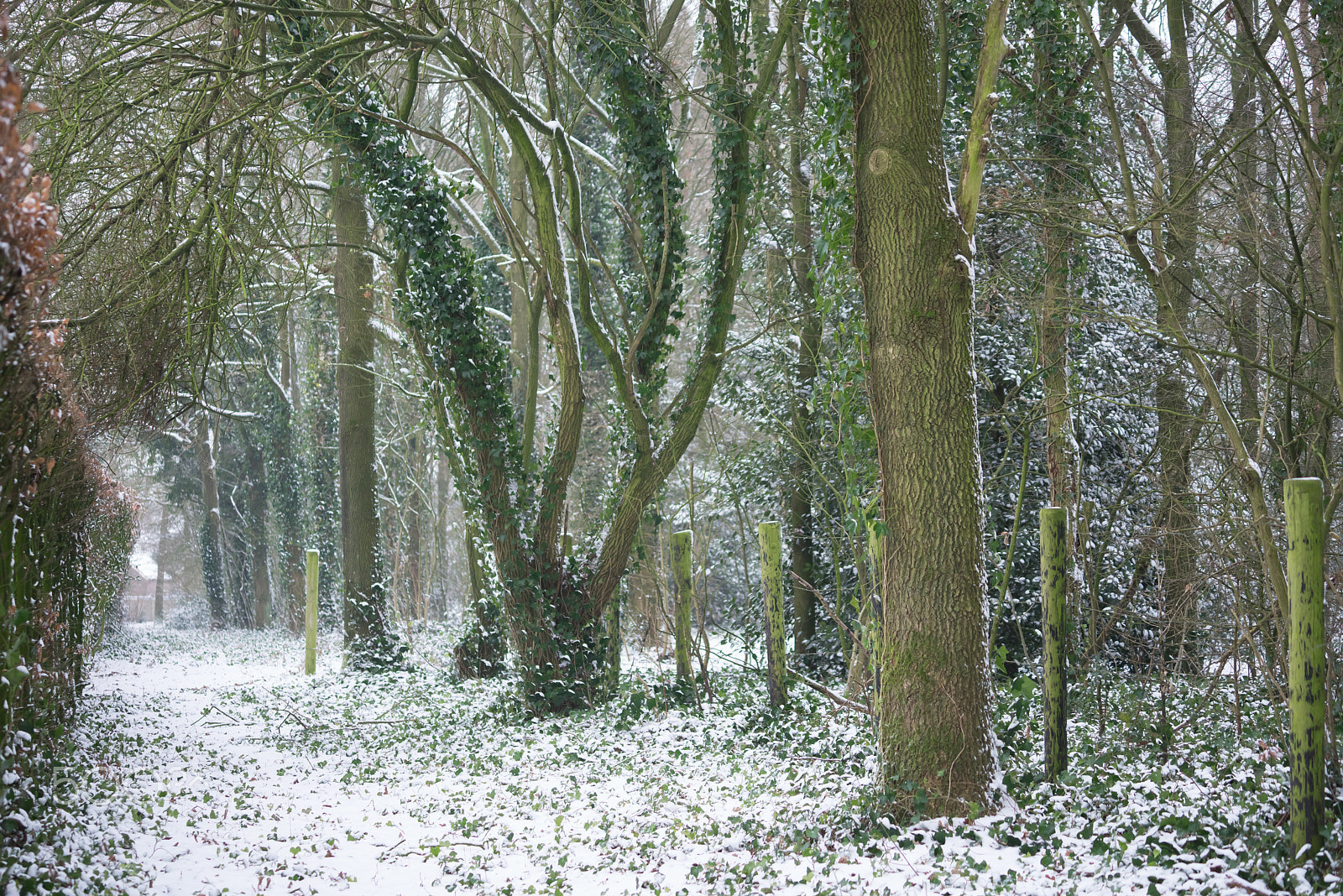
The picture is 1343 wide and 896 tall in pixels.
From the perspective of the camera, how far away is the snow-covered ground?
3500 mm

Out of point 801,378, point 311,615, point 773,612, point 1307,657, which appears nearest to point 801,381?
point 801,378

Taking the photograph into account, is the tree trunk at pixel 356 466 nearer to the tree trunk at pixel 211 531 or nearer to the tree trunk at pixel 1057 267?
the tree trunk at pixel 1057 267

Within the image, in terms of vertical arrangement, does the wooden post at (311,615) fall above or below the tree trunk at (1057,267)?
below

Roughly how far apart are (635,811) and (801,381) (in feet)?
18.5

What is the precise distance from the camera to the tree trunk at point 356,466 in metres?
11.2

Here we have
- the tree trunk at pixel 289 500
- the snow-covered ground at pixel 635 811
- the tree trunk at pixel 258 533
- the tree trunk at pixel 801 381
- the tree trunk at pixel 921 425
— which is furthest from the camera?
the tree trunk at pixel 258 533

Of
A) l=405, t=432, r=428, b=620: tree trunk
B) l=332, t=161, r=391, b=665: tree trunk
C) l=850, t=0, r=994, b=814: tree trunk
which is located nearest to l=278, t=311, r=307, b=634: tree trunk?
l=405, t=432, r=428, b=620: tree trunk

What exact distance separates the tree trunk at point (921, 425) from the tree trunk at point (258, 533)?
20376 millimetres

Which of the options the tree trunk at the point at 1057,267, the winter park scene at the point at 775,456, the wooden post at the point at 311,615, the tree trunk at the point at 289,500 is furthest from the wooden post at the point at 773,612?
the tree trunk at the point at 289,500

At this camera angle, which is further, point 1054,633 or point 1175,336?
point 1175,336

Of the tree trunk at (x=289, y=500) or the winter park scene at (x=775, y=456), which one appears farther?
the tree trunk at (x=289, y=500)

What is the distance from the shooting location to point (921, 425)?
425 centimetres

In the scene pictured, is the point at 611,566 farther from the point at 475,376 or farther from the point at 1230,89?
the point at 1230,89

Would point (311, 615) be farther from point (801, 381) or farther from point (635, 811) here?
point (635, 811)
